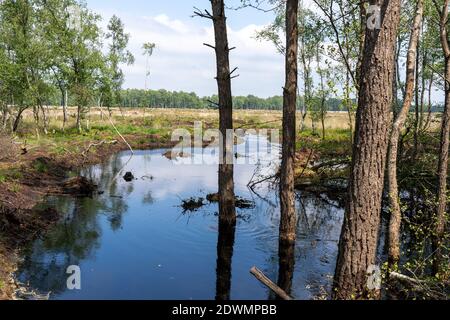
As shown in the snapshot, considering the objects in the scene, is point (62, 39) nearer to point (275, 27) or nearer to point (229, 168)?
point (275, 27)

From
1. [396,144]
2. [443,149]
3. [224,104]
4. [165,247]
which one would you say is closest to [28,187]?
[165,247]

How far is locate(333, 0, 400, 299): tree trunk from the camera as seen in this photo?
6105 millimetres

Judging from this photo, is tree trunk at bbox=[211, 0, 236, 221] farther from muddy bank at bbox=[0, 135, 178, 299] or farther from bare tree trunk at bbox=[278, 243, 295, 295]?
muddy bank at bbox=[0, 135, 178, 299]

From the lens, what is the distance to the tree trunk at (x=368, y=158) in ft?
20.0

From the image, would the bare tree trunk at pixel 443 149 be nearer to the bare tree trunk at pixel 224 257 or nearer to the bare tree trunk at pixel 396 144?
the bare tree trunk at pixel 396 144

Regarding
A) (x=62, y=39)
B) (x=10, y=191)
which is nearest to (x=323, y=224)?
(x=10, y=191)

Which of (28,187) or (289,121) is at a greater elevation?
(289,121)

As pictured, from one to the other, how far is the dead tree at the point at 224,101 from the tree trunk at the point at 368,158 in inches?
280

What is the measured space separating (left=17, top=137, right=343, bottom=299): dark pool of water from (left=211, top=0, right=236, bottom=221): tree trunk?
154 centimetres

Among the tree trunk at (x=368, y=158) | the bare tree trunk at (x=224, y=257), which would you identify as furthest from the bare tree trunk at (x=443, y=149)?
the bare tree trunk at (x=224, y=257)

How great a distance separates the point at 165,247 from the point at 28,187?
9.22 metres

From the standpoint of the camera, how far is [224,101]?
43.8ft

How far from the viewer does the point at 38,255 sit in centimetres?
1134

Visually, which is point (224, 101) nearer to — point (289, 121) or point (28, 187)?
point (289, 121)
